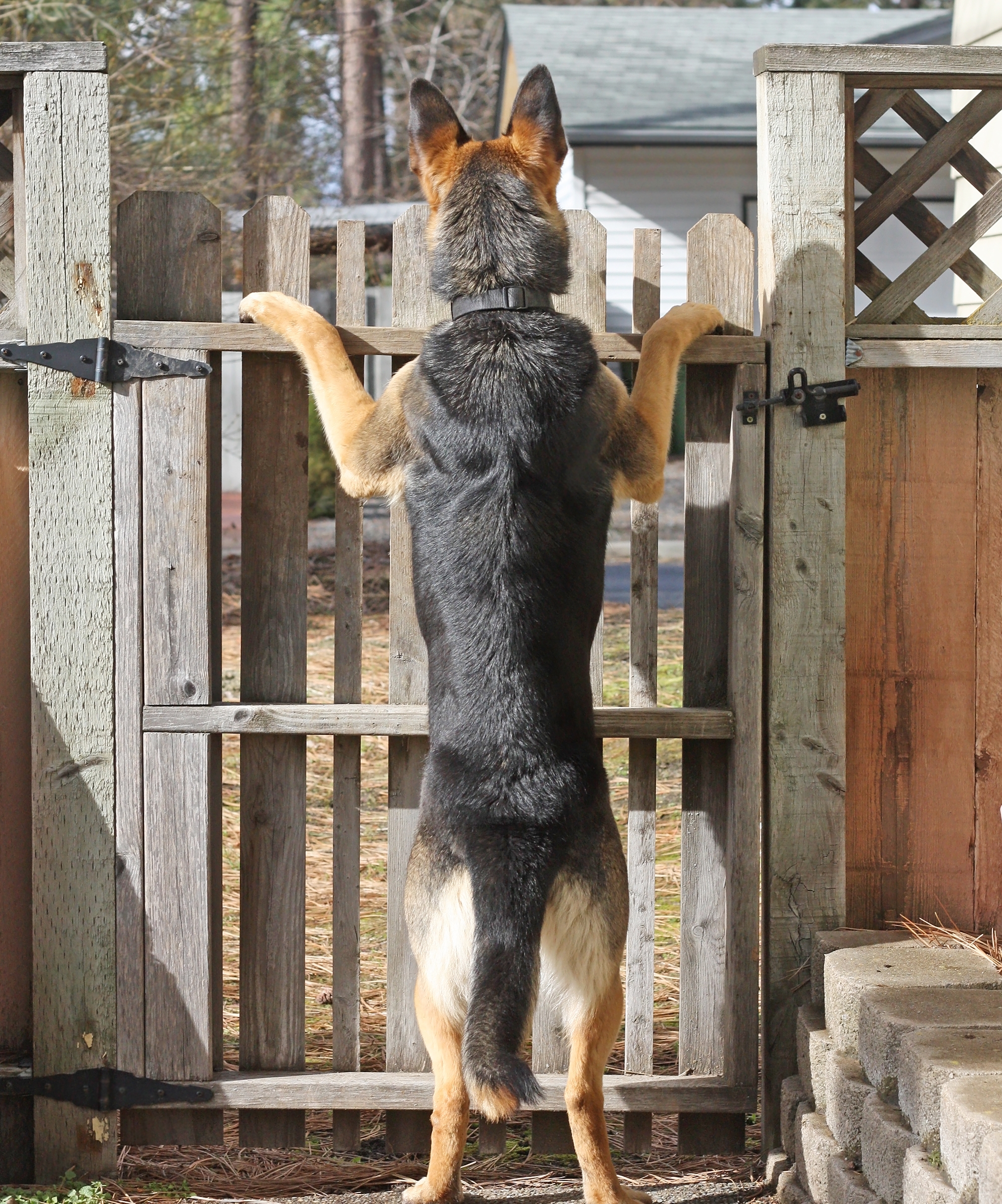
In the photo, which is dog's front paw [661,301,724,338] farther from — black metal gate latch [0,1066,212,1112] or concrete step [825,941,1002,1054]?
black metal gate latch [0,1066,212,1112]

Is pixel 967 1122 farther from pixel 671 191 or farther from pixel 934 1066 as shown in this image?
pixel 671 191

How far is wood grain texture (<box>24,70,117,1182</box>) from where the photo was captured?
3348 millimetres

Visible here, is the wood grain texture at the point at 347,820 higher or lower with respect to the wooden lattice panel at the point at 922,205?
lower

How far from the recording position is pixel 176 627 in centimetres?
339

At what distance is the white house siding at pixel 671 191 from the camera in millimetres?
16078

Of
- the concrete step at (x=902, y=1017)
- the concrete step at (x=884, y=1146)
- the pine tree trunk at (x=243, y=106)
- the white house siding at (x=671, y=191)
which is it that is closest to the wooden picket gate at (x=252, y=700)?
the concrete step at (x=902, y=1017)

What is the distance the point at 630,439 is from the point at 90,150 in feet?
5.36

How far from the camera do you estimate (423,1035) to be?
3014 millimetres

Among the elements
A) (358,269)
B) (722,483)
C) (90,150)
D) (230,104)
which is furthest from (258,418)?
(230,104)

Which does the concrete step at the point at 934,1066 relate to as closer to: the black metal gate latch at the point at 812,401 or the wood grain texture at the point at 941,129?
the black metal gate latch at the point at 812,401

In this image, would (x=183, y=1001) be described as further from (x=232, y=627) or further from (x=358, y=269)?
(x=232, y=627)

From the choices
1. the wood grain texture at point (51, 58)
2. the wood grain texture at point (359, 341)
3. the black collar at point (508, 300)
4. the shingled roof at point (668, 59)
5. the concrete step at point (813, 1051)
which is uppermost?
the shingled roof at point (668, 59)

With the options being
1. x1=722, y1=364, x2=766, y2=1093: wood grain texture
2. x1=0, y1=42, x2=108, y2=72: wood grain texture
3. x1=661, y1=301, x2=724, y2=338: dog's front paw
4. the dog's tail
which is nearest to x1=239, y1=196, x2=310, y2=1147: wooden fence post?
x1=0, y1=42, x2=108, y2=72: wood grain texture

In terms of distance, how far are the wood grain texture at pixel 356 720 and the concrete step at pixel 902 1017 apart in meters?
0.85
